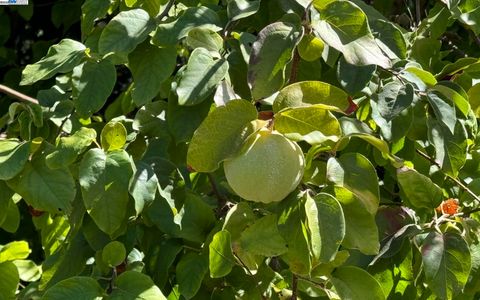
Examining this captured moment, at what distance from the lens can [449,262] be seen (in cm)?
98

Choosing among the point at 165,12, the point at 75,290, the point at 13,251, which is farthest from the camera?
the point at 13,251

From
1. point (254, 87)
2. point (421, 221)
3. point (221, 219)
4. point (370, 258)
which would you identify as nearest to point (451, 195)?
point (421, 221)

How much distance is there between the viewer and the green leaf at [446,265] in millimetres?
964

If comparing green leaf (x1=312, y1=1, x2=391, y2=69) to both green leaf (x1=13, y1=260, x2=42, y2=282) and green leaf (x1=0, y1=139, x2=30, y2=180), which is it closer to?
green leaf (x1=0, y1=139, x2=30, y2=180)

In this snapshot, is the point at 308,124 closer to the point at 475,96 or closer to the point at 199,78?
the point at 199,78

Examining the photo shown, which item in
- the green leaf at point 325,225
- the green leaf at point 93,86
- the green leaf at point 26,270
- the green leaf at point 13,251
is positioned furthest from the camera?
the green leaf at point 26,270

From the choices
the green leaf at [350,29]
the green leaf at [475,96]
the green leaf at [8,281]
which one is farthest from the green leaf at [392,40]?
the green leaf at [8,281]

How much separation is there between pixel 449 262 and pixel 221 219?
285mm

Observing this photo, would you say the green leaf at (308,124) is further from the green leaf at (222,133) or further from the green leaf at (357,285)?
the green leaf at (357,285)

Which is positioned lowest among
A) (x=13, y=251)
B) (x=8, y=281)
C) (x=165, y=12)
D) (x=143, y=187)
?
(x=13, y=251)

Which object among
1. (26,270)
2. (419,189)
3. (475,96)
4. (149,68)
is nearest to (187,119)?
(149,68)

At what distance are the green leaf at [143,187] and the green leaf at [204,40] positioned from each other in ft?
0.50

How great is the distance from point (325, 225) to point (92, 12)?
0.45 m

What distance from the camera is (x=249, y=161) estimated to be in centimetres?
83
